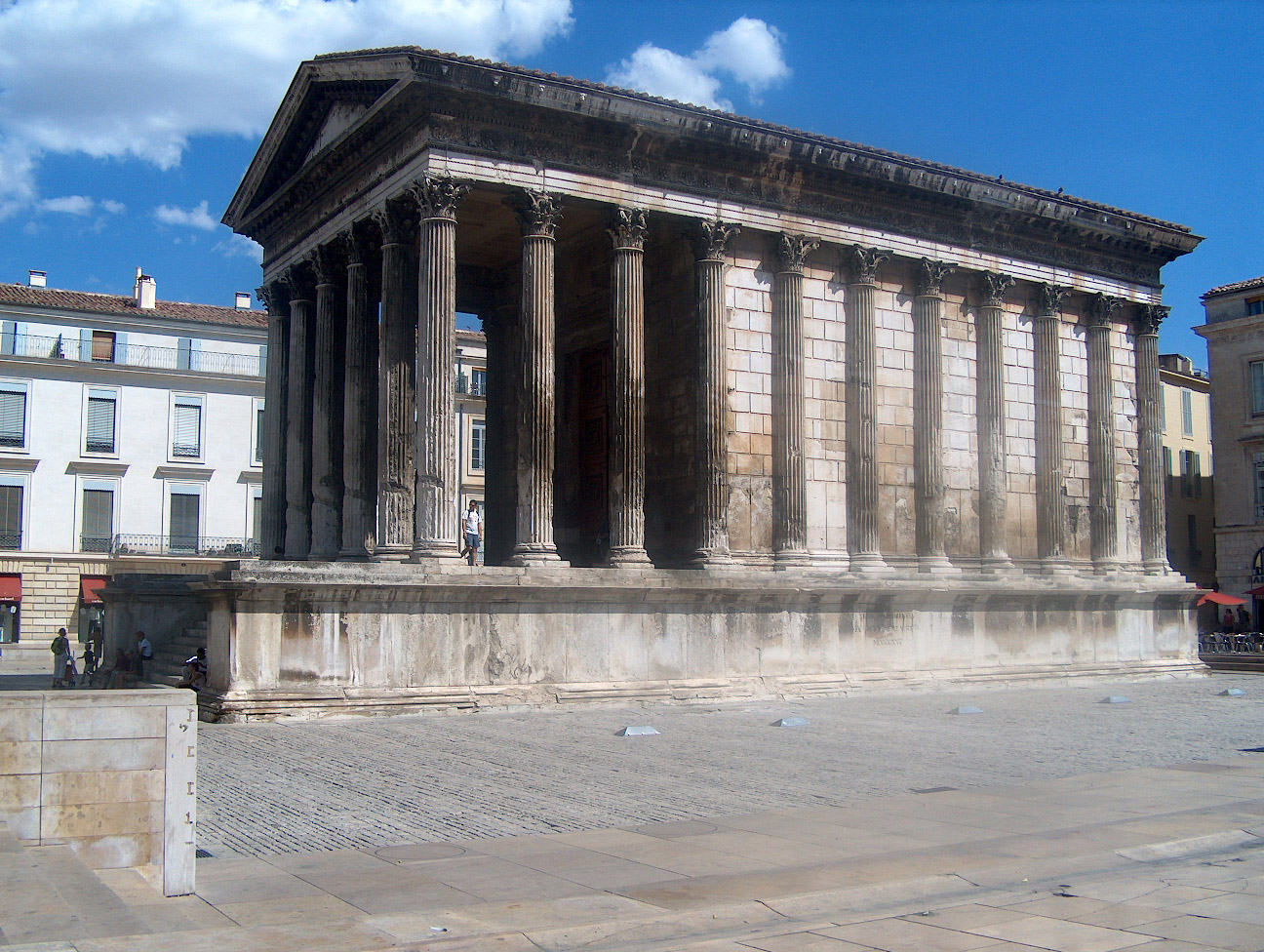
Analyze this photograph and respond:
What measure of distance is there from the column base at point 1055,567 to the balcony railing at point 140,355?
33.8 metres

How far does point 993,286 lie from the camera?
2741 cm

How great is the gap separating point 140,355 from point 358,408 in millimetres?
28551

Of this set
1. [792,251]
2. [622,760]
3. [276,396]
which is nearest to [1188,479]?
[792,251]

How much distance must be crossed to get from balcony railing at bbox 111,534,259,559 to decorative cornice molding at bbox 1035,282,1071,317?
2948 centimetres

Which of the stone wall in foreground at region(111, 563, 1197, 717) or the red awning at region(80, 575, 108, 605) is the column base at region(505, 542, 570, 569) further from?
the red awning at region(80, 575, 108, 605)

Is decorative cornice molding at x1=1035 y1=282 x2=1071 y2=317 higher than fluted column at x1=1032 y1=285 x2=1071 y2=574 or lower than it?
higher

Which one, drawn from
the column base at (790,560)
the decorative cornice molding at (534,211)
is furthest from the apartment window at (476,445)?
the decorative cornice molding at (534,211)

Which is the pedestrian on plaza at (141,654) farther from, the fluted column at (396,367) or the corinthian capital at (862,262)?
the corinthian capital at (862,262)

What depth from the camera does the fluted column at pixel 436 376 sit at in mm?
20359

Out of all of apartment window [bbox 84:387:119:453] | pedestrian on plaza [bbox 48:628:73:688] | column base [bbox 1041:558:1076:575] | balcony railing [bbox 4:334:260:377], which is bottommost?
pedestrian on plaza [bbox 48:628:73:688]

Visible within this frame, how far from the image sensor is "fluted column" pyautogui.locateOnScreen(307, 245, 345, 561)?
2534 cm

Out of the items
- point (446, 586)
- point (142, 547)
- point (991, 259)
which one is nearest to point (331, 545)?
point (446, 586)

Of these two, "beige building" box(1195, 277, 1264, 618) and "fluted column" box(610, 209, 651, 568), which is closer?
"fluted column" box(610, 209, 651, 568)

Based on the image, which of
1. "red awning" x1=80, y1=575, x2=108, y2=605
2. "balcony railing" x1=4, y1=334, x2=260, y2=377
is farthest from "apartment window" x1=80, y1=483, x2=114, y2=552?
"balcony railing" x1=4, y1=334, x2=260, y2=377
